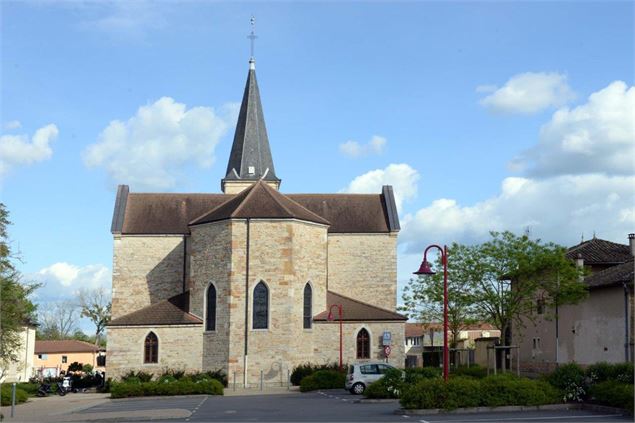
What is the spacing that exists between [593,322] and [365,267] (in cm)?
1504

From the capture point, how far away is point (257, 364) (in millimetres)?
41062

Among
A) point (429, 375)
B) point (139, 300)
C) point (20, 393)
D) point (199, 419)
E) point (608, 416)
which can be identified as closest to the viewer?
point (608, 416)

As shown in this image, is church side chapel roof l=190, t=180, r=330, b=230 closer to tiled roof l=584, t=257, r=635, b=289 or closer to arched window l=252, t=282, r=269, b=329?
arched window l=252, t=282, r=269, b=329

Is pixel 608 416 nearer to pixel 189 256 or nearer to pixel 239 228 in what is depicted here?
pixel 239 228

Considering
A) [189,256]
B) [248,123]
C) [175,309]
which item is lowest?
[175,309]

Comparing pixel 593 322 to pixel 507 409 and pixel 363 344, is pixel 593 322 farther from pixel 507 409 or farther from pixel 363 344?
pixel 507 409

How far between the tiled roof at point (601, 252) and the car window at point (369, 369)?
18.0 m

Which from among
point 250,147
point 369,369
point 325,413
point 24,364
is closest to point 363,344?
point 369,369

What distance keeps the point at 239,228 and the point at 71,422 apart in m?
21.2

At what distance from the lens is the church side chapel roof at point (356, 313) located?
4372cm

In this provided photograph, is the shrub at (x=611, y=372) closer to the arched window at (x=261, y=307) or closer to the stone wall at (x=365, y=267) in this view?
the arched window at (x=261, y=307)

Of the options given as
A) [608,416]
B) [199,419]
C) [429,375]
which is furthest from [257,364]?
[608,416]

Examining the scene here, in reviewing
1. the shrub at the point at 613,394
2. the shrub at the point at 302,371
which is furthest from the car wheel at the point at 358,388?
the shrub at the point at 613,394

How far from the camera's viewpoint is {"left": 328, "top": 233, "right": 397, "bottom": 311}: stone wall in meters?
49.6
